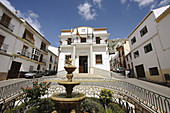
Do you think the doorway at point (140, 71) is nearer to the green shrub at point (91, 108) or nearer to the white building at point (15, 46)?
the green shrub at point (91, 108)

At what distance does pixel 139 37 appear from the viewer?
13312 mm

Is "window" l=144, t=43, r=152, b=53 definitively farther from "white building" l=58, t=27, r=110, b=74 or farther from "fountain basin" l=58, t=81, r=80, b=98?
"fountain basin" l=58, t=81, r=80, b=98

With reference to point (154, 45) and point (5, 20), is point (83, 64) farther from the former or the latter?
point (5, 20)

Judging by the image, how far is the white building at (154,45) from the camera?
8.49 meters

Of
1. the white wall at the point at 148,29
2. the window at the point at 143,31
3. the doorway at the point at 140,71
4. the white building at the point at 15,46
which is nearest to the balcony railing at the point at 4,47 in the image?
the white building at the point at 15,46

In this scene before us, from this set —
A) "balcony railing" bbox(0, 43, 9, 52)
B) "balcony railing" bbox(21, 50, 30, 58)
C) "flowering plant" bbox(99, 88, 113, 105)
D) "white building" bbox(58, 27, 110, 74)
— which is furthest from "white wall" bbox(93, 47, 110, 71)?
"balcony railing" bbox(0, 43, 9, 52)

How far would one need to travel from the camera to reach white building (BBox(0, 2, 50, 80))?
1029 centimetres

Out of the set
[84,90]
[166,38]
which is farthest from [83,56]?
[166,38]

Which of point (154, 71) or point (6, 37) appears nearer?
point (154, 71)

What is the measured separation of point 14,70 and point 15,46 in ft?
13.0

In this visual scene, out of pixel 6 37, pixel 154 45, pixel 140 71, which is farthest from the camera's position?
pixel 140 71

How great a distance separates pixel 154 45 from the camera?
10062 mm

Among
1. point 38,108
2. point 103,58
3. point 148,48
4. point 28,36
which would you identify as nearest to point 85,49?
point 103,58

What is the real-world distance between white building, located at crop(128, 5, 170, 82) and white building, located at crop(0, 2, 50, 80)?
20750 mm
